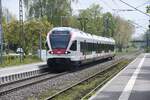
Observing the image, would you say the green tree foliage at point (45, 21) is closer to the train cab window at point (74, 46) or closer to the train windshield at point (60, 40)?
the train windshield at point (60, 40)

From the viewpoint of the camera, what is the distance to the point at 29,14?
272 feet

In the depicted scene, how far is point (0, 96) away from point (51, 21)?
210ft

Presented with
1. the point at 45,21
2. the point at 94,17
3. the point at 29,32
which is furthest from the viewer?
the point at 94,17

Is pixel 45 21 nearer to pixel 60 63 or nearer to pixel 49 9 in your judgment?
pixel 49 9

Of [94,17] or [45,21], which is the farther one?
[94,17]

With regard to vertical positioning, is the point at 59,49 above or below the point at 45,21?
below

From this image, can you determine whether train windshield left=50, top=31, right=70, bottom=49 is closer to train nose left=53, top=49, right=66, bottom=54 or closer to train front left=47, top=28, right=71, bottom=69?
train front left=47, top=28, right=71, bottom=69

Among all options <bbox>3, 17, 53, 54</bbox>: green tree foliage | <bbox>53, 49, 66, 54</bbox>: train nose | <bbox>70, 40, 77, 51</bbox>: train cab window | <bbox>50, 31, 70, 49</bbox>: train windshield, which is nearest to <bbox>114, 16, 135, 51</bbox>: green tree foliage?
<bbox>3, 17, 53, 54</bbox>: green tree foliage

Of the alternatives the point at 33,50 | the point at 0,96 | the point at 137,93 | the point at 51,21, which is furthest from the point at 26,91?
the point at 51,21

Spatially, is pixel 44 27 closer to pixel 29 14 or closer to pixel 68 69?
pixel 29 14

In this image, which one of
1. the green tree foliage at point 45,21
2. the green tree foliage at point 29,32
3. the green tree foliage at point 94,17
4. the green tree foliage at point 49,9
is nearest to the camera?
the green tree foliage at point 29,32

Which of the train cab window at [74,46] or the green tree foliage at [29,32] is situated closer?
the train cab window at [74,46]

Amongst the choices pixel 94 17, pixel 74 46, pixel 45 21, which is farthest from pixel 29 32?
pixel 94 17

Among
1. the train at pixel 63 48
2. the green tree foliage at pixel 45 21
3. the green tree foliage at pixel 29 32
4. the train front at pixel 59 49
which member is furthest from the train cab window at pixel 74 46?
the green tree foliage at pixel 29 32
